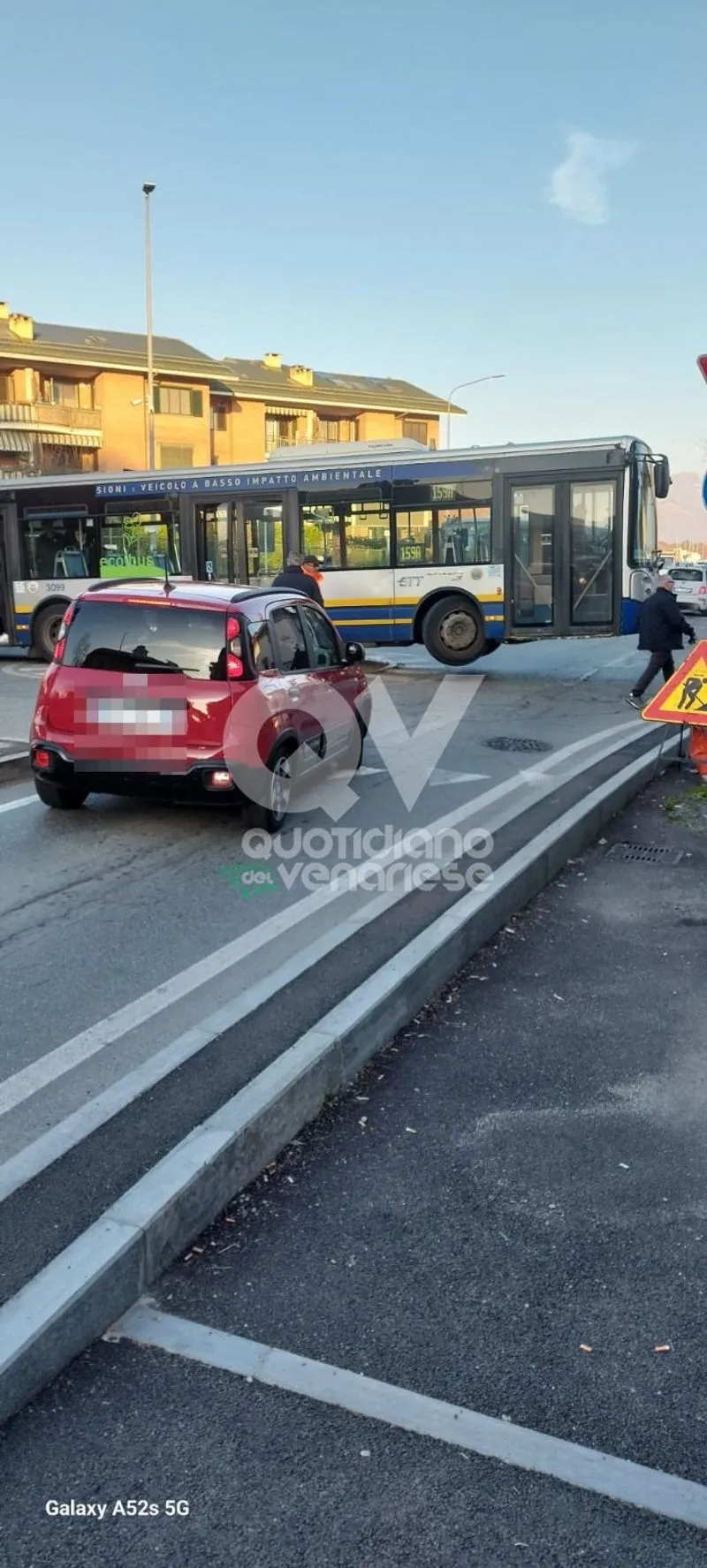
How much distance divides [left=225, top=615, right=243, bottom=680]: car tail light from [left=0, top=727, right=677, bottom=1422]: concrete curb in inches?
97.6

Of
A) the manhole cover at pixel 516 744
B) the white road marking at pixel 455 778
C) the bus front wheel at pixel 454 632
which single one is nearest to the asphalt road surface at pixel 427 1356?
the white road marking at pixel 455 778

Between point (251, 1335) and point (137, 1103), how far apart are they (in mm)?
1068

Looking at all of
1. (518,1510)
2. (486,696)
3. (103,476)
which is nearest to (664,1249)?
(518,1510)

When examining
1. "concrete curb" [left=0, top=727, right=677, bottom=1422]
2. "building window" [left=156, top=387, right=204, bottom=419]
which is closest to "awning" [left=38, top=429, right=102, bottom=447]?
"building window" [left=156, top=387, right=204, bottom=419]

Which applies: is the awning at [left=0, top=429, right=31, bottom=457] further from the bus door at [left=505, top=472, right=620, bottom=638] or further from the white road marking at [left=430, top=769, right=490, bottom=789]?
the white road marking at [left=430, top=769, right=490, bottom=789]

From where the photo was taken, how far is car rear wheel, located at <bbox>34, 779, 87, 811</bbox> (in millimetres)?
8125

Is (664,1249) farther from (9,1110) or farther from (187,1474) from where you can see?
(9,1110)

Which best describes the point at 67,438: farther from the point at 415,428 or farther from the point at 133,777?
the point at 133,777

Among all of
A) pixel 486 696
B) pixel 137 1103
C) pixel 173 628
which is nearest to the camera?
pixel 137 1103

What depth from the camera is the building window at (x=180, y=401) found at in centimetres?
4922

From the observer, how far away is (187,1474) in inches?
95.0

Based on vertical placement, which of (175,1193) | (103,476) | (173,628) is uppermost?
(103,476)

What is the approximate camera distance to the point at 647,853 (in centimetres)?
767

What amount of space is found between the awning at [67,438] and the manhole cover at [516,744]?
1538 inches
